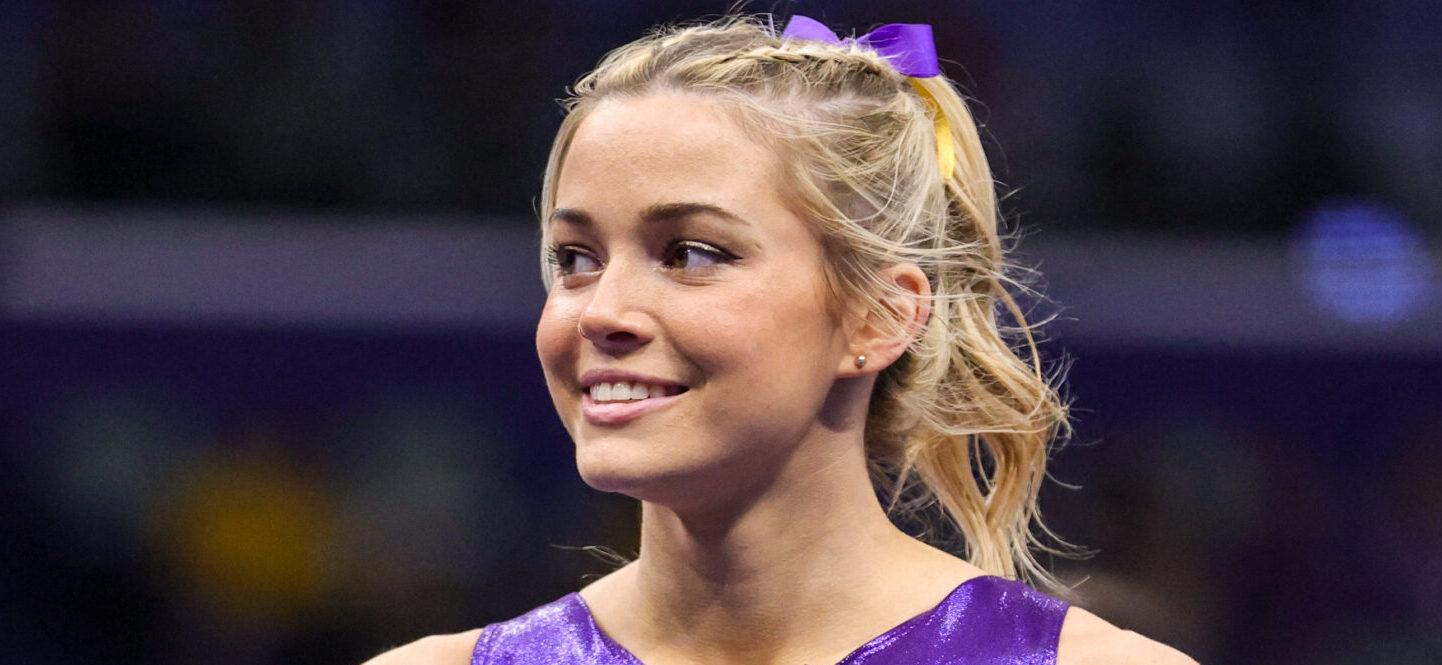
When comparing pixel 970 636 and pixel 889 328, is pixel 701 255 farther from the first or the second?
pixel 970 636

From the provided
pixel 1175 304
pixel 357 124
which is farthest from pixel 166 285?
pixel 1175 304

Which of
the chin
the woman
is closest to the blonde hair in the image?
the woman

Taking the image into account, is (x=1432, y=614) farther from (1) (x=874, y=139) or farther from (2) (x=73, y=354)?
(2) (x=73, y=354)

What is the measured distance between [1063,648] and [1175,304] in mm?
2483

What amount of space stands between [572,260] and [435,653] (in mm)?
438

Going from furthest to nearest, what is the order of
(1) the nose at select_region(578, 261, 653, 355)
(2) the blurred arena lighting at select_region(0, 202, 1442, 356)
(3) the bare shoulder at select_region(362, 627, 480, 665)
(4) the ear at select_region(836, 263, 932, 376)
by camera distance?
(2) the blurred arena lighting at select_region(0, 202, 1442, 356) < (3) the bare shoulder at select_region(362, 627, 480, 665) < (4) the ear at select_region(836, 263, 932, 376) < (1) the nose at select_region(578, 261, 653, 355)

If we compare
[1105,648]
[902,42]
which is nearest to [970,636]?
[1105,648]

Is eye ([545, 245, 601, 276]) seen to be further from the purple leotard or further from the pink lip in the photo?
the purple leotard

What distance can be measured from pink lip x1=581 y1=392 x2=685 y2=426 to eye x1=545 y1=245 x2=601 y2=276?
0.14 meters

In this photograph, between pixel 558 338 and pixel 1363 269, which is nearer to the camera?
pixel 558 338

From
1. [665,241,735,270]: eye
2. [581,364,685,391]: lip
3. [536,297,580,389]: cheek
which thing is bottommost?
[581,364,685,391]: lip

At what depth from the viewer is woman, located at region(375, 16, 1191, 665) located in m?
1.59

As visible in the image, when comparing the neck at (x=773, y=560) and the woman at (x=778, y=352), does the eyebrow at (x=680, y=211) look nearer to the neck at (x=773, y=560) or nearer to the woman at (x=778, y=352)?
the woman at (x=778, y=352)

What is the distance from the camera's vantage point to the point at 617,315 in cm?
158
